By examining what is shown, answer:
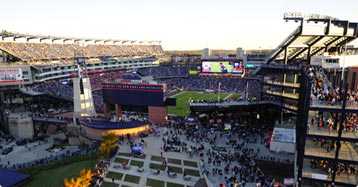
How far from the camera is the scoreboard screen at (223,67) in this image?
87.1 meters

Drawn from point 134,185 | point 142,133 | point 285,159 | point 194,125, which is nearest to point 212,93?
point 194,125

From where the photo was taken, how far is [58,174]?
30.0 m

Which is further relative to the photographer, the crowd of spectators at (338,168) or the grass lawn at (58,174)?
the grass lawn at (58,174)

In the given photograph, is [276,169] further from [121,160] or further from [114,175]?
[121,160]

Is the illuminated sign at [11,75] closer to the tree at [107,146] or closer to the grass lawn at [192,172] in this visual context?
the tree at [107,146]

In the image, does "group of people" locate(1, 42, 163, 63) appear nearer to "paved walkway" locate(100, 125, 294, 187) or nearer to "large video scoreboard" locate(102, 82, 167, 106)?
"large video scoreboard" locate(102, 82, 167, 106)

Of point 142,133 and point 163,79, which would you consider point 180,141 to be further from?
point 163,79

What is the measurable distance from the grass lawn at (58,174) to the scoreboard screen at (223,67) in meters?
65.2

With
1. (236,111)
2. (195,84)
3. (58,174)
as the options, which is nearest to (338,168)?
(236,111)

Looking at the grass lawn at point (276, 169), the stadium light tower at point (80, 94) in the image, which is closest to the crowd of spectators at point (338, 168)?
the grass lawn at point (276, 169)

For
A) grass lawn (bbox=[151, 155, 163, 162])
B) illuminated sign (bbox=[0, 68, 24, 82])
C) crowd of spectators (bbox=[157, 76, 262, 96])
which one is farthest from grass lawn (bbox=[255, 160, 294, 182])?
illuminated sign (bbox=[0, 68, 24, 82])

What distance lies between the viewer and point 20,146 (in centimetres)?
4203

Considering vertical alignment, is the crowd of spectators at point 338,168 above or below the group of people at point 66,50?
below

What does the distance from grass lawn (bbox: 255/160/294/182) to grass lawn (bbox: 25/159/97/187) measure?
65.8ft
